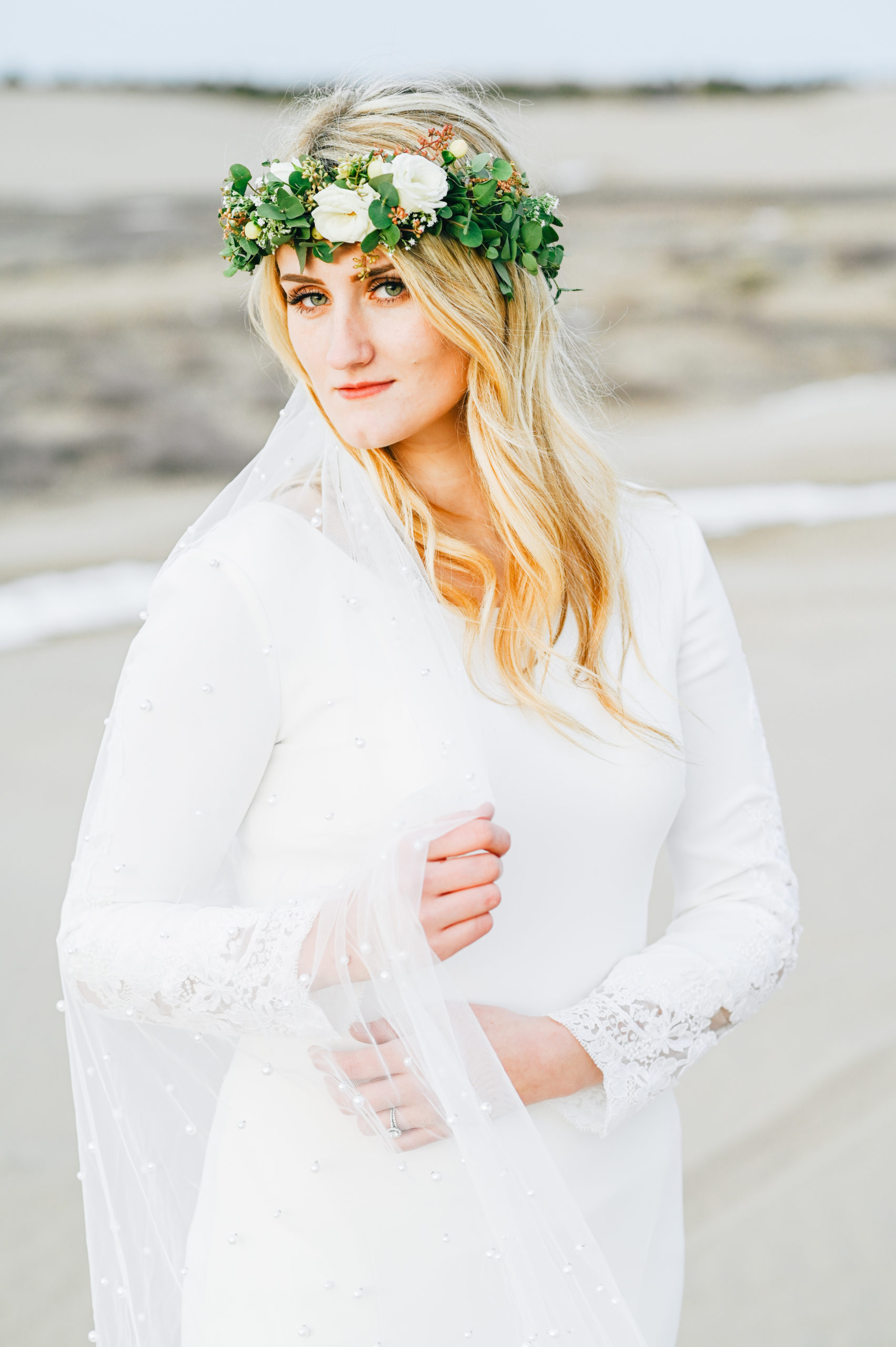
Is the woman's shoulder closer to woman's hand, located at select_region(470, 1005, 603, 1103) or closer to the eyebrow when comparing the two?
the eyebrow

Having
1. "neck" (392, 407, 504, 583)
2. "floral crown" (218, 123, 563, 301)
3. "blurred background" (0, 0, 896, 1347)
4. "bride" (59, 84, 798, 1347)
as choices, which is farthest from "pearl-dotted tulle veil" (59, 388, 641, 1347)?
"blurred background" (0, 0, 896, 1347)

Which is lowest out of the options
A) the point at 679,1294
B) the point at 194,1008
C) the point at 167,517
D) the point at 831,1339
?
the point at 831,1339

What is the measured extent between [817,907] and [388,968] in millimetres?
3232

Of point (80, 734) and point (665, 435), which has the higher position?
point (665, 435)

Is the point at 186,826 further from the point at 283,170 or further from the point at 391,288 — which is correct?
the point at 283,170

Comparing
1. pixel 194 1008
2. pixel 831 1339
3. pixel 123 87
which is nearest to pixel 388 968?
pixel 194 1008

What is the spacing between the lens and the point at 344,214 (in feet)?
4.05

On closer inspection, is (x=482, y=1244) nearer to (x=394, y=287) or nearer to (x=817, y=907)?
(x=394, y=287)

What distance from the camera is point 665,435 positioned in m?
10.3

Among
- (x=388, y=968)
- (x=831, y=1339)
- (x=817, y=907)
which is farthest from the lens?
(x=817, y=907)

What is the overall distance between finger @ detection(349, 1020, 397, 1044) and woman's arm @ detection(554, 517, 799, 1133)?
193 mm

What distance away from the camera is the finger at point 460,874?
1.06m

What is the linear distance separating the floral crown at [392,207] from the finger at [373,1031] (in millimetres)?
742

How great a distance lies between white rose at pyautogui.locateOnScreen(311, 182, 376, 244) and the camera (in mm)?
1220
